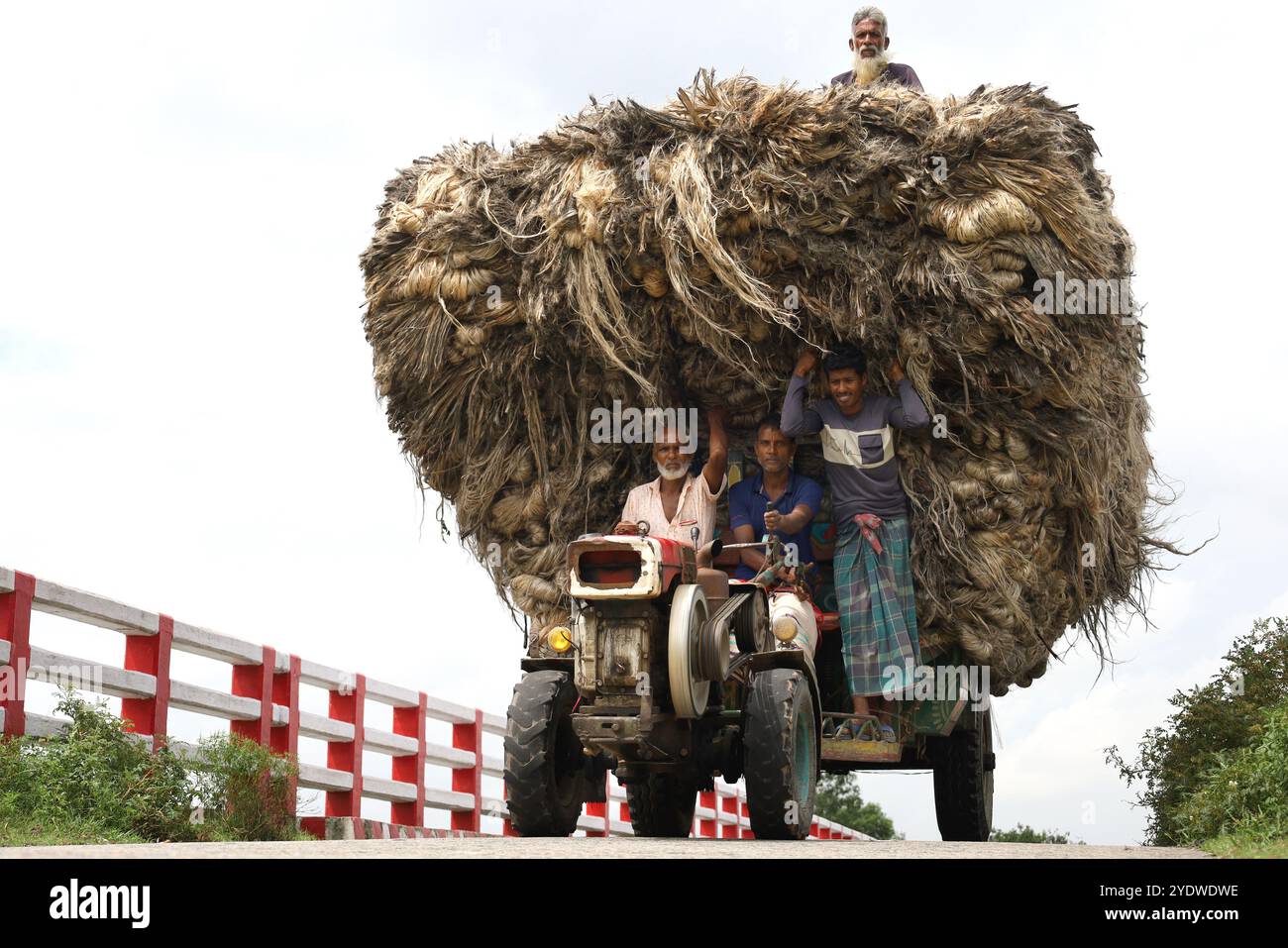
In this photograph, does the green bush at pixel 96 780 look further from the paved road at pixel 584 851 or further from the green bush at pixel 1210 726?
the green bush at pixel 1210 726

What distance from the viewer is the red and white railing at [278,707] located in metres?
8.48

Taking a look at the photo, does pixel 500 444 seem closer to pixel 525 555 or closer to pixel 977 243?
pixel 525 555

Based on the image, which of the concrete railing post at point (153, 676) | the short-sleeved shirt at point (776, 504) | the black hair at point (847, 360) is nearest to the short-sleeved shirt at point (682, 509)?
the short-sleeved shirt at point (776, 504)

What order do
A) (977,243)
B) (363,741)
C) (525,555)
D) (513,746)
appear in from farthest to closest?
(363,741), (525,555), (977,243), (513,746)

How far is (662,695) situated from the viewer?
22.5 feet

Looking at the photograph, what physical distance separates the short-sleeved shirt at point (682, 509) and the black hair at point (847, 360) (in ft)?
3.41

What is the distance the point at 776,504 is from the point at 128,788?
13.9 feet

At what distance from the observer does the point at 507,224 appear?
29.6 feet

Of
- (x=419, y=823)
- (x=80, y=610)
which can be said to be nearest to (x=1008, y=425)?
(x=80, y=610)

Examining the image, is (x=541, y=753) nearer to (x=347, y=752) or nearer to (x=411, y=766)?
(x=347, y=752)

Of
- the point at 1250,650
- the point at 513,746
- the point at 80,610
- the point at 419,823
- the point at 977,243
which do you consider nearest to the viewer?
the point at 513,746

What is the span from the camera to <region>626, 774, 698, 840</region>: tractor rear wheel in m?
9.12

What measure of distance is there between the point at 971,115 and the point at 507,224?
2.89m

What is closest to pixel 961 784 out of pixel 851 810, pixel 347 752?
pixel 347 752
